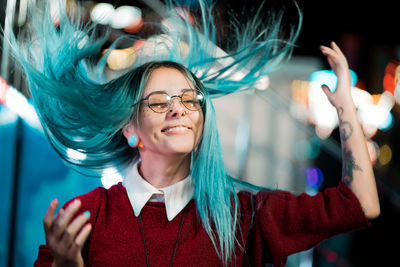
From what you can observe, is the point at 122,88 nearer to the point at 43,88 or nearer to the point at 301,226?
the point at 43,88

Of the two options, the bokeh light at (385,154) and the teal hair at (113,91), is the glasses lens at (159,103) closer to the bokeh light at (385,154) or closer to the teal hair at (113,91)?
the teal hair at (113,91)

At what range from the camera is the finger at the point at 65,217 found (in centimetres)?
96

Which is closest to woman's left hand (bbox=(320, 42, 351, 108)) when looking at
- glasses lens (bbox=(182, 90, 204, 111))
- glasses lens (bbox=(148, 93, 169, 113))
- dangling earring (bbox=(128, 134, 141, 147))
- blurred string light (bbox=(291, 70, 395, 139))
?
glasses lens (bbox=(182, 90, 204, 111))

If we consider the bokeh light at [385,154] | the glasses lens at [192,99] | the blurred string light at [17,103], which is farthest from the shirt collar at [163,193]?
the bokeh light at [385,154]

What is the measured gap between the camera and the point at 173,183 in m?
1.31

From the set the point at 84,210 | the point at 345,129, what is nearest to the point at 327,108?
the point at 345,129

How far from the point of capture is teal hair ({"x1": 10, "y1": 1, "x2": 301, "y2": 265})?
4.06 feet

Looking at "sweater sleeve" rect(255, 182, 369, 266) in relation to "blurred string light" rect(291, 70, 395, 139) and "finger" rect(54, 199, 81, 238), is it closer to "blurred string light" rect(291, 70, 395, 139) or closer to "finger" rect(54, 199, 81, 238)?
"finger" rect(54, 199, 81, 238)

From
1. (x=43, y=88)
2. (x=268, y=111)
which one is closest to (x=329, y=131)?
(x=268, y=111)

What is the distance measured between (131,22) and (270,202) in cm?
114

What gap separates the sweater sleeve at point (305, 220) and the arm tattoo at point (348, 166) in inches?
0.9

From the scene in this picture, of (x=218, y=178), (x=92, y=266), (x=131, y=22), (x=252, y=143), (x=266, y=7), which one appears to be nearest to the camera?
(x=92, y=266)

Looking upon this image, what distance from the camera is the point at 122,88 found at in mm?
1315

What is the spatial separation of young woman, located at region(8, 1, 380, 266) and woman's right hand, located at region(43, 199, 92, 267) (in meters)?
0.12
